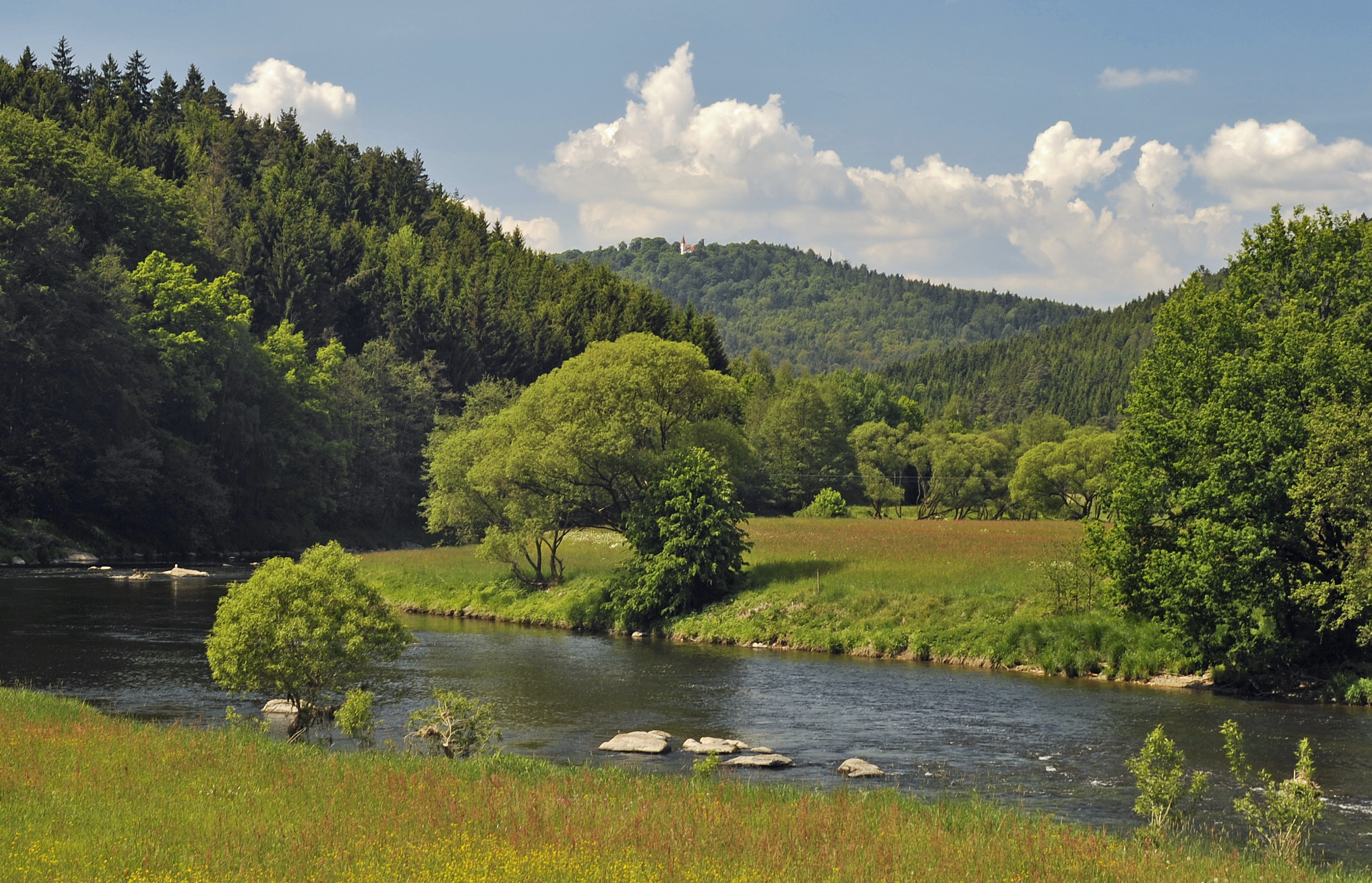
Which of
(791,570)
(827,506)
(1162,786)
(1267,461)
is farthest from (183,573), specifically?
Answer: (827,506)

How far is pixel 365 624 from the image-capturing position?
90.6 ft

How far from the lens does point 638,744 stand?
89.8 feet

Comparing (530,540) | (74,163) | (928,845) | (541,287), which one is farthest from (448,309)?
(928,845)

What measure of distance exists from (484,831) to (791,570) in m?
42.6

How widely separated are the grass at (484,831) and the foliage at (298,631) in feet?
23.7

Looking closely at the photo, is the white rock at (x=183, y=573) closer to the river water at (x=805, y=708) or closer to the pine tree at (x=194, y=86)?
the river water at (x=805, y=708)

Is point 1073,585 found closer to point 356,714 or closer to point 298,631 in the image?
point 356,714

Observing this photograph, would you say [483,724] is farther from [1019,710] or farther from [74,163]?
[74,163]

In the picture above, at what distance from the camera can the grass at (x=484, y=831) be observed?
12.2 m

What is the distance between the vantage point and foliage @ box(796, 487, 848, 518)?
399 ft

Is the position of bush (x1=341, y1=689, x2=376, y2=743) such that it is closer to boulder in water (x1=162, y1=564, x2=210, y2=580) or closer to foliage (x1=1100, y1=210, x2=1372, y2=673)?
foliage (x1=1100, y1=210, x2=1372, y2=673)

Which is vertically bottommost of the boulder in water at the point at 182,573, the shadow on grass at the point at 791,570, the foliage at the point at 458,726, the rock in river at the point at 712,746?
the boulder in water at the point at 182,573

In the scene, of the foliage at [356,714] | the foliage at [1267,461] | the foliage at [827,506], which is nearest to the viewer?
the foliage at [356,714]

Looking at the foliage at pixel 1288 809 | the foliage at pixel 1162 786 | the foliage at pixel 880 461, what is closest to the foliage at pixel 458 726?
the foliage at pixel 1162 786
